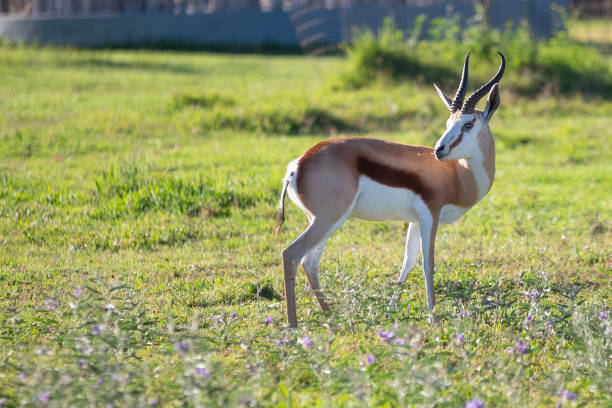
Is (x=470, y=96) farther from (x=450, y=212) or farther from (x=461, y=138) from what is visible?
(x=450, y=212)

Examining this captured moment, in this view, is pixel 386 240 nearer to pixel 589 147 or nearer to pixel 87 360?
pixel 87 360

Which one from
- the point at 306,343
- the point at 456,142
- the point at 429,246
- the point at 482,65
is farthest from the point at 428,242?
the point at 482,65

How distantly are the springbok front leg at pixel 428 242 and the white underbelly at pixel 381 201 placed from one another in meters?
0.08

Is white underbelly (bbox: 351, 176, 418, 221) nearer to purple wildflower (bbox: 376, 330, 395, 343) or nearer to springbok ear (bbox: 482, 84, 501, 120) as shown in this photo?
springbok ear (bbox: 482, 84, 501, 120)

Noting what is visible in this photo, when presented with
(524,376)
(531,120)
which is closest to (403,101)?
(531,120)

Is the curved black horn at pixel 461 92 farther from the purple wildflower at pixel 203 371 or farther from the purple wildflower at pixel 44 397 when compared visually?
the purple wildflower at pixel 44 397

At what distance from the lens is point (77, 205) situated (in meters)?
6.99

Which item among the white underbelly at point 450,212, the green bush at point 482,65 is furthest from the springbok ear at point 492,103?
the green bush at point 482,65

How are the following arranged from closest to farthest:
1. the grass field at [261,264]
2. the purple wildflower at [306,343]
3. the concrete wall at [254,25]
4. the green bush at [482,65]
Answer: the grass field at [261,264] → the purple wildflower at [306,343] → the green bush at [482,65] → the concrete wall at [254,25]

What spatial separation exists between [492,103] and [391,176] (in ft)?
2.83

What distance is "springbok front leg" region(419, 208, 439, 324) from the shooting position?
4.75m

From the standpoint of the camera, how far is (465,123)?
15.8ft

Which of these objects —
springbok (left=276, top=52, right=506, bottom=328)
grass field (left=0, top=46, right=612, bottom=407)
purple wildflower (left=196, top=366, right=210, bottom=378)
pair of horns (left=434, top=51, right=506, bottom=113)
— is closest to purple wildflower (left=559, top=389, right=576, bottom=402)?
grass field (left=0, top=46, right=612, bottom=407)

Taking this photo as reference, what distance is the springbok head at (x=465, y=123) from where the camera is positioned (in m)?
4.71
